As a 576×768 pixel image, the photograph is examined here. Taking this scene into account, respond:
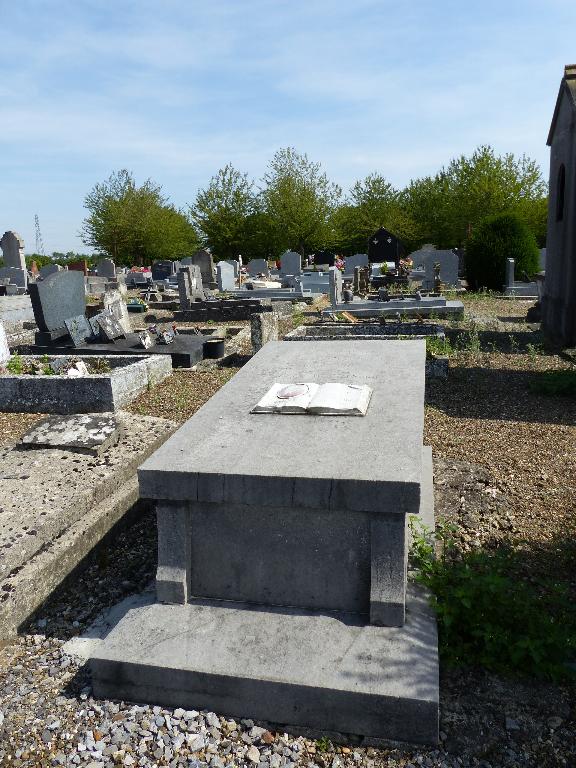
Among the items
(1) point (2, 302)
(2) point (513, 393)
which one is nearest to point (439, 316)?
(2) point (513, 393)

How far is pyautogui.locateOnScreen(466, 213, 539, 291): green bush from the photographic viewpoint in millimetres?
21562

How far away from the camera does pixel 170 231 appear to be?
1656 inches

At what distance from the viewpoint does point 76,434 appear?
5.06 metres

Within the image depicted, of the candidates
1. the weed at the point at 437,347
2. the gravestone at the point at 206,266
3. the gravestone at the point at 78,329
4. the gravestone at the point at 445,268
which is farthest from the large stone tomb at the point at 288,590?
the gravestone at the point at 206,266

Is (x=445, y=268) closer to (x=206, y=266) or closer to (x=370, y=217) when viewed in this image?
(x=206, y=266)

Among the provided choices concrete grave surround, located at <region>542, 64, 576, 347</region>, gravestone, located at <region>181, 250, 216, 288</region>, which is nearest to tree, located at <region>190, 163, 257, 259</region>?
gravestone, located at <region>181, 250, 216, 288</region>

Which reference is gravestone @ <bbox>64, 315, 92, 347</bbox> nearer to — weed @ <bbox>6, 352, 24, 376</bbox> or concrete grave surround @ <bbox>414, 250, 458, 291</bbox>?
weed @ <bbox>6, 352, 24, 376</bbox>

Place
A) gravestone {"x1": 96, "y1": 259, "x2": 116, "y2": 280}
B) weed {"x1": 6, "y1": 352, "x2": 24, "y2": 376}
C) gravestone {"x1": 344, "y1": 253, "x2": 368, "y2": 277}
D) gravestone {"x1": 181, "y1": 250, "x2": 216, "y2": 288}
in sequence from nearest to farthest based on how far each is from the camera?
weed {"x1": 6, "y1": 352, "x2": 24, "y2": 376}
gravestone {"x1": 181, "y1": 250, "x2": 216, "y2": 288}
gravestone {"x1": 344, "y1": 253, "x2": 368, "y2": 277}
gravestone {"x1": 96, "y1": 259, "x2": 116, "y2": 280}

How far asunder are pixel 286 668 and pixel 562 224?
10308 millimetres

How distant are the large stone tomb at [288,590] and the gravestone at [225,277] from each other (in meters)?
21.5

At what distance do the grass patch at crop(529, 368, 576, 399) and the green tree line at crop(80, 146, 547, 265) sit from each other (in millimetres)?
30552

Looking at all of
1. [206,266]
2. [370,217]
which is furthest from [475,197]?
[206,266]

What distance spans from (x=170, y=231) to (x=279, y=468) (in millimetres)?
41559

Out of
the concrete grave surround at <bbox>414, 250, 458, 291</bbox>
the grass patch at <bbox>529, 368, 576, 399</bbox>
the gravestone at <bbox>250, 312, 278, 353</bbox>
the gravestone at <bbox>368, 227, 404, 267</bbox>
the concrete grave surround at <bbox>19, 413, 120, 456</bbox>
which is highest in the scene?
the gravestone at <bbox>368, 227, 404, 267</bbox>
